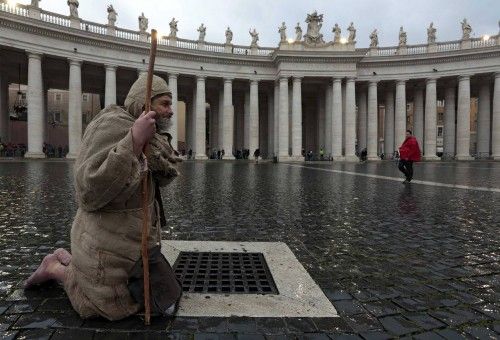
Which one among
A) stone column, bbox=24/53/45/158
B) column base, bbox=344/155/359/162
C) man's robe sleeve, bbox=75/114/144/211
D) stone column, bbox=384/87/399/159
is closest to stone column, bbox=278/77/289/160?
column base, bbox=344/155/359/162

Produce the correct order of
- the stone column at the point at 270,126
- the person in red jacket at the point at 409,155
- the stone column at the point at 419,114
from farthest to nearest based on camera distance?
1. the stone column at the point at 419,114
2. the stone column at the point at 270,126
3. the person in red jacket at the point at 409,155

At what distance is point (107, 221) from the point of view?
249 centimetres

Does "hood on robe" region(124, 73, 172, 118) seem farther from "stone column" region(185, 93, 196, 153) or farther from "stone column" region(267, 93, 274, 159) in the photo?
"stone column" region(267, 93, 274, 159)

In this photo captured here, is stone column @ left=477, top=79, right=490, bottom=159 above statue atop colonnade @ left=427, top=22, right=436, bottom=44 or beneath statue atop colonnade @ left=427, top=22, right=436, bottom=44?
beneath

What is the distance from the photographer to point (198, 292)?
3.04 meters

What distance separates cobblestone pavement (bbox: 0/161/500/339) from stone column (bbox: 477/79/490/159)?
127 feet

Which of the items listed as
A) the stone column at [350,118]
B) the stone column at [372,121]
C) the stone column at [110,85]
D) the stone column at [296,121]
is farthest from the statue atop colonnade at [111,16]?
the stone column at [372,121]

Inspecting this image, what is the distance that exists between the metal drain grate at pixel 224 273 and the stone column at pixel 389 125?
42353 mm

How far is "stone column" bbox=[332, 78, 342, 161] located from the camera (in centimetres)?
3906

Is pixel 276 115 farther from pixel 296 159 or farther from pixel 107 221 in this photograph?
pixel 107 221

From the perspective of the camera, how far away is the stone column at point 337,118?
39062 mm

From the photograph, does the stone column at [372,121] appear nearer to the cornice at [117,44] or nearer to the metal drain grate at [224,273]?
the cornice at [117,44]

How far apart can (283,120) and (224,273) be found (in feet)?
119

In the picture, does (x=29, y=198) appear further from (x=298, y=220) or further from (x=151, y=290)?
(x=151, y=290)
